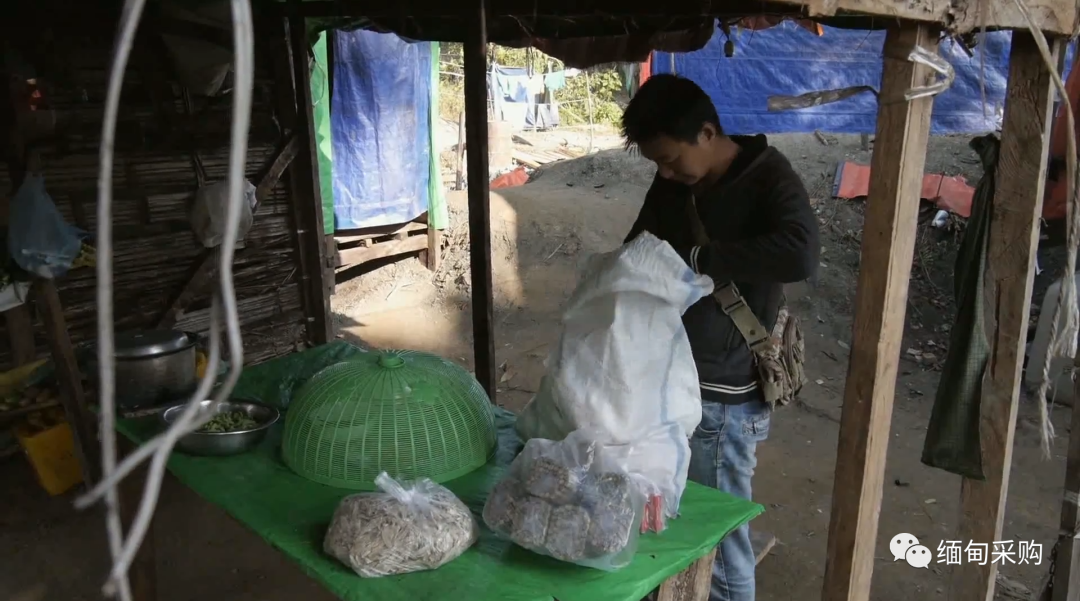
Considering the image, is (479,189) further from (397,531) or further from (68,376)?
(397,531)

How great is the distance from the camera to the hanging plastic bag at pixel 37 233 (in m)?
3.48

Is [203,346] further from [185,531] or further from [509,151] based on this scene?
[509,151]

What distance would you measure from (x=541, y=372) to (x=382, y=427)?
428 cm

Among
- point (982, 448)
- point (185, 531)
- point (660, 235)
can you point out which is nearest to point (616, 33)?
point (660, 235)

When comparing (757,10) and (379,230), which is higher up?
(757,10)

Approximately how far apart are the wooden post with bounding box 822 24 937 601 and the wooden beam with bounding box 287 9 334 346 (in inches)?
156

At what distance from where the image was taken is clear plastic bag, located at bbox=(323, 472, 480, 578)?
5.09 feet

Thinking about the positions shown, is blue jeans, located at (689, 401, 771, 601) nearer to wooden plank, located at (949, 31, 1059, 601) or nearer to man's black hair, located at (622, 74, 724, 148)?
wooden plank, located at (949, 31, 1059, 601)

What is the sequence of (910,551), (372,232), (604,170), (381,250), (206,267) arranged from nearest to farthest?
1. (910,551)
2. (206,267)
3. (372,232)
4. (381,250)
5. (604,170)

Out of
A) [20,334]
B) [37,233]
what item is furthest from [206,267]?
[37,233]

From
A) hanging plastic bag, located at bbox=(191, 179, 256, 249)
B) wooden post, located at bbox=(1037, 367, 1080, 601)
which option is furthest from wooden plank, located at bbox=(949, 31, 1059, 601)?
hanging plastic bag, located at bbox=(191, 179, 256, 249)

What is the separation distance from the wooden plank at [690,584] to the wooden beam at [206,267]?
375 cm

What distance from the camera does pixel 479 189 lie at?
3.87 meters

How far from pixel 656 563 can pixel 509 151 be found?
39.5ft
